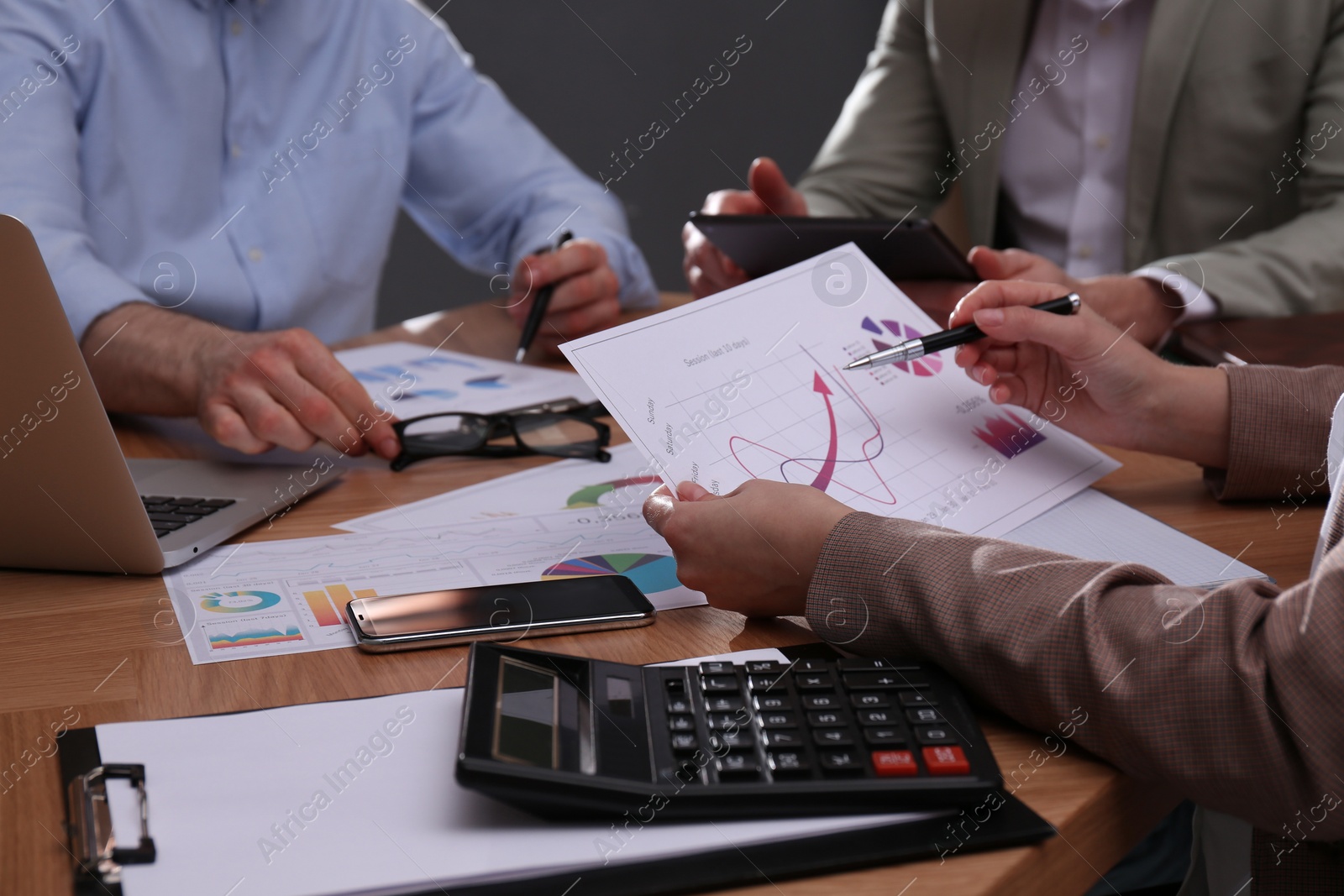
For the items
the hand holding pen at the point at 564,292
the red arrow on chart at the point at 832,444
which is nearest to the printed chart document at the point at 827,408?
the red arrow on chart at the point at 832,444

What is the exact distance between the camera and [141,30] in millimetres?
1373

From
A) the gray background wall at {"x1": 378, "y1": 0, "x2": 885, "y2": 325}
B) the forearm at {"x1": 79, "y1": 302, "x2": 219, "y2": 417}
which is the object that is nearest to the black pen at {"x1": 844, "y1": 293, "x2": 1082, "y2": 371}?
the forearm at {"x1": 79, "y1": 302, "x2": 219, "y2": 417}

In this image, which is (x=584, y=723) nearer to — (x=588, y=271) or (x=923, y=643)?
(x=923, y=643)

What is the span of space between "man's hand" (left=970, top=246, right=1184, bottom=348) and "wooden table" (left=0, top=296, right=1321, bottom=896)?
34cm

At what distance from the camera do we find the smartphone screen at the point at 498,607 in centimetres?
62

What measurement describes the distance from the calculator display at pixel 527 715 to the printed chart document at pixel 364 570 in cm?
16

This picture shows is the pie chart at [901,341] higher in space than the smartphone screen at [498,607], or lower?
higher

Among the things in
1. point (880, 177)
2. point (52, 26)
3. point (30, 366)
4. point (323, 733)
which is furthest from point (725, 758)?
point (880, 177)

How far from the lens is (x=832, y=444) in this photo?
0.77m

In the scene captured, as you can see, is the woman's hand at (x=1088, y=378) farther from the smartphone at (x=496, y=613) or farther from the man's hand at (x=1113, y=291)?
the smartphone at (x=496, y=613)

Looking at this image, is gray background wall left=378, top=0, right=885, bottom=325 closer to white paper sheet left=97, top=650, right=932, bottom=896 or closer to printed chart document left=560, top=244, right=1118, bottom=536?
printed chart document left=560, top=244, right=1118, bottom=536

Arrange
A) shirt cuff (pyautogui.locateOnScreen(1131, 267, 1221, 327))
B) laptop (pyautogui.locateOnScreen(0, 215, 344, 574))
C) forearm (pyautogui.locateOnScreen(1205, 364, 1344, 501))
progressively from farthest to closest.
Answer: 1. shirt cuff (pyautogui.locateOnScreen(1131, 267, 1221, 327))
2. forearm (pyautogui.locateOnScreen(1205, 364, 1344, 501))
3. laptop (pyautogui.locateOnScreen(0, 215, 344, 574))

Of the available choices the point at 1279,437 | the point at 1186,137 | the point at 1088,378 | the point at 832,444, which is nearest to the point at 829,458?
the point at 832,444

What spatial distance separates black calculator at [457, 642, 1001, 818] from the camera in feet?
1.46
